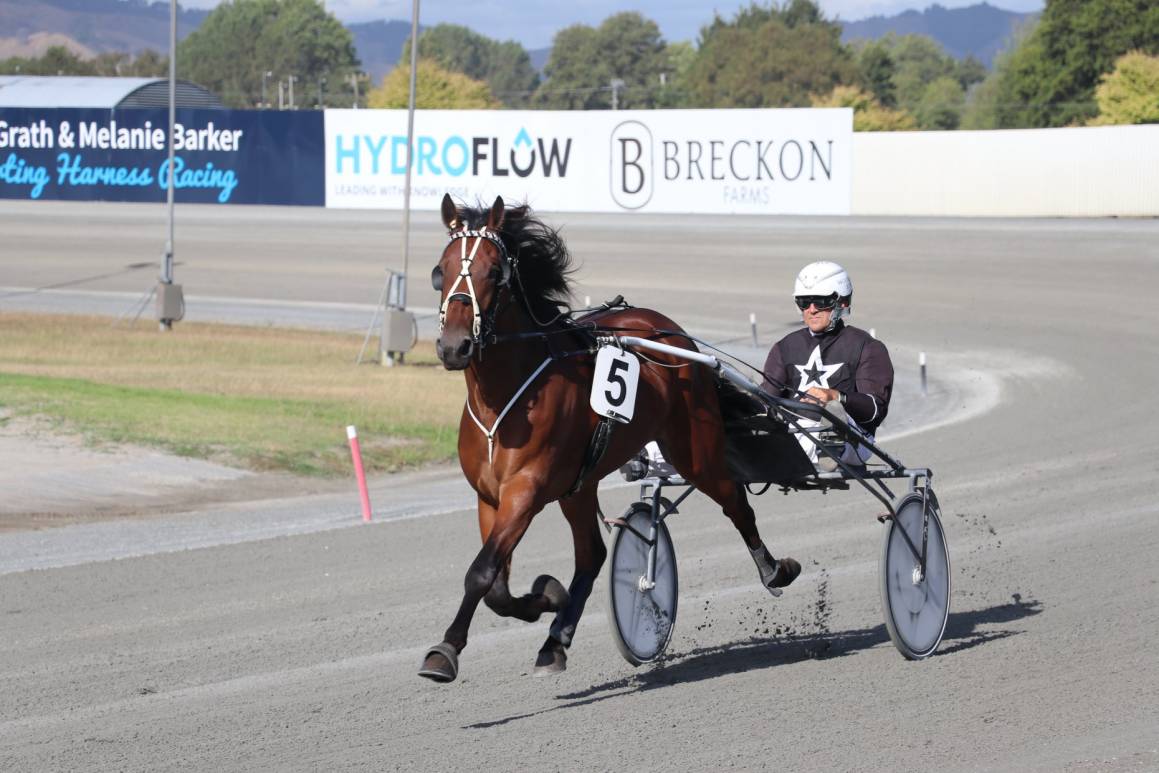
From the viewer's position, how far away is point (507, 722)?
Result: 5984 mm

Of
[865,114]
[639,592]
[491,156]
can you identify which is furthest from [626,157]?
[639,592]

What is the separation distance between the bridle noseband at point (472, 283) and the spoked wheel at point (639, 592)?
1.31 m

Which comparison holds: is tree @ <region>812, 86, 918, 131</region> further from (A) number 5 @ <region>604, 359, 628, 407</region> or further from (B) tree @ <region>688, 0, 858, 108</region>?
(A) number 5 @ <region>604, 359, 628, 407</region>

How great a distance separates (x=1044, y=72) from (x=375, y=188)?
35.6 m

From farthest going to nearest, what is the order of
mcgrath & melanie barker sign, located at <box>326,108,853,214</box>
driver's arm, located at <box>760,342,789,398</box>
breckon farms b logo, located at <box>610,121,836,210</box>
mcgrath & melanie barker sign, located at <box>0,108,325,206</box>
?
mcgrath & melanie barker sign, located at <box>0,108,325,206</box>
breckon farms b logo, located at <box>610,121,836,210</box>
mcgrath & melanie barker sign, located at <box>326,108,853,214</box>
driver's arm, located at <box>760,342,789,398</box>

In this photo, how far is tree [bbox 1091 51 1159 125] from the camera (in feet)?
155

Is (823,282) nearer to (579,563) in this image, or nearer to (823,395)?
(823,395)

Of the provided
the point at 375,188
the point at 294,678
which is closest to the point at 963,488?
the point at 294,678

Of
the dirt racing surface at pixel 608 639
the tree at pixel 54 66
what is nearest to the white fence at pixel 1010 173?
the dirt racing surface at pixel 608 639

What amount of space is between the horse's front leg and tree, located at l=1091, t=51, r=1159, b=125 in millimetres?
45113

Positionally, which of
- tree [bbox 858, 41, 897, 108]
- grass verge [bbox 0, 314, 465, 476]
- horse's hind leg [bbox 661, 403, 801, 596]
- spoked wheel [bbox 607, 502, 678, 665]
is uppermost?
tree [bbox 858, 41, 897, 108]

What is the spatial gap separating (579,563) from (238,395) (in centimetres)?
1132

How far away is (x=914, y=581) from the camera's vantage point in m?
7.23

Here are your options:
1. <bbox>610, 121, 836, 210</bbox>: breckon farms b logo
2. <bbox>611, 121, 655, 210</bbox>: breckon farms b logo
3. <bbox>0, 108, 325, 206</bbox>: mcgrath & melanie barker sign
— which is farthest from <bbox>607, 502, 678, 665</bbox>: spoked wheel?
<bbox>0, 108, 325, 206</bbox>: mcgrath & melanie barker sign
